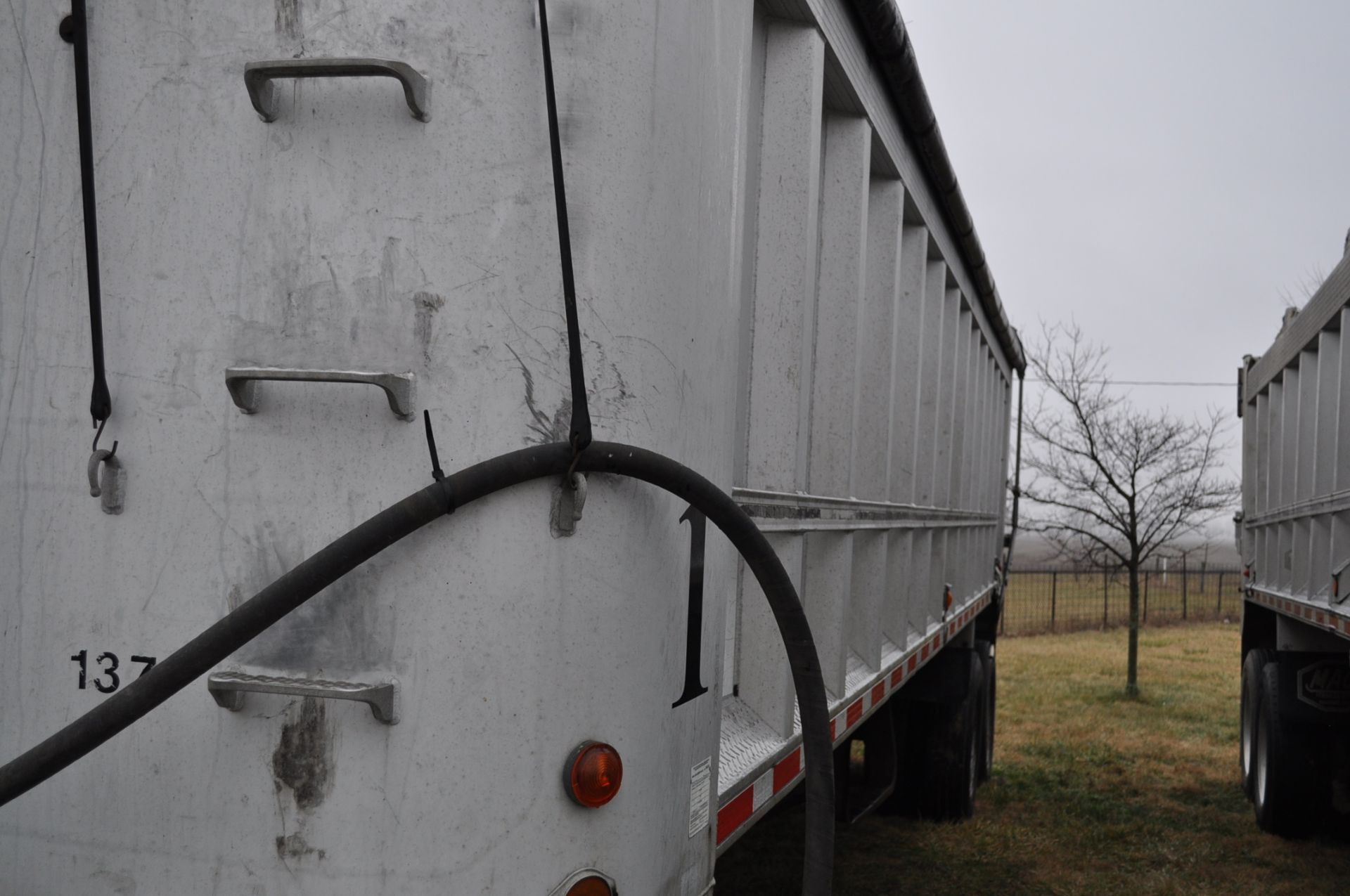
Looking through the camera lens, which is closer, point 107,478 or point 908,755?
point 107,478

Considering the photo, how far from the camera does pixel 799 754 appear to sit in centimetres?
302

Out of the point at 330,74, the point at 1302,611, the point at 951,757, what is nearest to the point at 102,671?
the point at 330,74

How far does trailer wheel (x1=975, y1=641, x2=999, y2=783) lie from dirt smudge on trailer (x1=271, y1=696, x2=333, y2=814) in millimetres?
7034

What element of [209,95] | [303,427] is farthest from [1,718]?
[209,95]

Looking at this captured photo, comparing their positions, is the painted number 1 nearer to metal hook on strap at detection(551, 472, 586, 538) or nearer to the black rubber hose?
the black rubber hose

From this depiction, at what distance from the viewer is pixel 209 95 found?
64.8 inches

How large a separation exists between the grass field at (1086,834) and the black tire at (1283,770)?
16 centimetres

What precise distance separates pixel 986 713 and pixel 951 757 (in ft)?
4.21

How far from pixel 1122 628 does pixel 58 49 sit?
2511cm

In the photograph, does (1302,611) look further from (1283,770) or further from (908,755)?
(908,755)

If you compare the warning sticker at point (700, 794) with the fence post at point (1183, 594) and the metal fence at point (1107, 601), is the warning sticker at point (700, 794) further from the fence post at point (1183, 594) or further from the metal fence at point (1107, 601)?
the fence post at point (1183, 594)

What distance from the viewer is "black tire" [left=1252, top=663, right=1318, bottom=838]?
24.4 ft

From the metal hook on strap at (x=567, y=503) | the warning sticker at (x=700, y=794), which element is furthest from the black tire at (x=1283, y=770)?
the metal hook on strap at (x=567, y=503)

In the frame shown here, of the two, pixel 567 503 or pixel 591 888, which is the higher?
pixel 567 503
